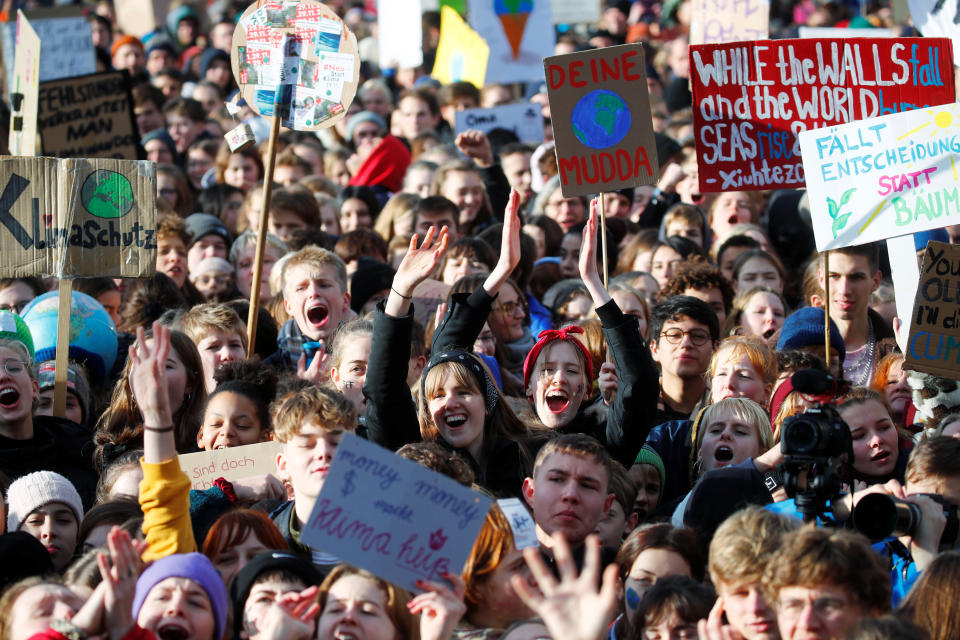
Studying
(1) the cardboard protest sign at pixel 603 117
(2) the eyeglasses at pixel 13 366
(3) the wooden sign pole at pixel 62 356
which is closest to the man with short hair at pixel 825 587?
(2) the eyeglasses at pixel 13 366

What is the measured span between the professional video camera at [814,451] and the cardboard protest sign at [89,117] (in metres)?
6.45

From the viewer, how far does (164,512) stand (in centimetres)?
448

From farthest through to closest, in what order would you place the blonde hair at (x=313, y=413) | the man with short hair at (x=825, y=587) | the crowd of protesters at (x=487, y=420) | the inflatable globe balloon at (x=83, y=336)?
the inflatable globe balloon at (x=83, y=336) < the blonde hair at (x=313, y=413) < the crowd of protesters at (x=487, y=420) < the man with short hair at (x=825, y=587)

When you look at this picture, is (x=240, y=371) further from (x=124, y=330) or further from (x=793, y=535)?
(x=793, y=535)

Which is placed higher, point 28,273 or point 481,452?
point 28,273

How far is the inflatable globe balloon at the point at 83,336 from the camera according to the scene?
684 centimetres

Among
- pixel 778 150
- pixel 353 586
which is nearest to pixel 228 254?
pixel 778 150

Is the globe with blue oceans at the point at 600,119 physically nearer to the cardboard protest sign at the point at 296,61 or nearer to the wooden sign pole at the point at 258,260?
the cardboard protest sign at the point at 296,61

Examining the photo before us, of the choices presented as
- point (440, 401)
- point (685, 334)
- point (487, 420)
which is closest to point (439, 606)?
point (440, 401)

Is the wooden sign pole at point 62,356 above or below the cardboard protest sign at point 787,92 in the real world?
below

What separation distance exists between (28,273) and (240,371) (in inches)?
41.6

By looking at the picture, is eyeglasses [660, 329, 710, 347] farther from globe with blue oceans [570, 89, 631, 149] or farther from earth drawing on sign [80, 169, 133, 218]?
earth drawing on sign [80, 169, 133, 218]

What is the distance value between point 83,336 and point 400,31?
7996mm

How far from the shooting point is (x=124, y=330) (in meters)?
7.47
